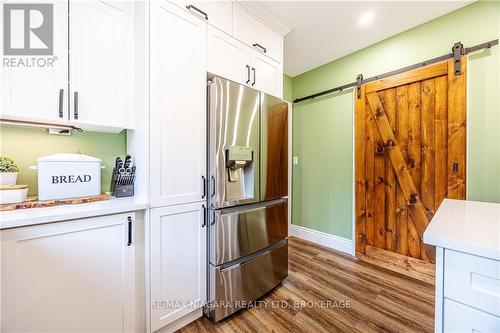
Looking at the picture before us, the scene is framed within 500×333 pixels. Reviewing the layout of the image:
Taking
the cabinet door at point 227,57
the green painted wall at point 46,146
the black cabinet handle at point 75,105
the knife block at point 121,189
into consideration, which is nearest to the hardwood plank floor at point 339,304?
the knife block at point 121,189

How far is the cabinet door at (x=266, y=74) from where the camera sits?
6.09 feet

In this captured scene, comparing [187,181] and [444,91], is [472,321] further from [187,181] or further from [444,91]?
[444,91]

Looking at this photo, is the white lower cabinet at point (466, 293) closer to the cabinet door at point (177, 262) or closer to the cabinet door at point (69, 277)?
the cabinet door at point (177, 262)

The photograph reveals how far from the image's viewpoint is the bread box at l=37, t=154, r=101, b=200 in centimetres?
121

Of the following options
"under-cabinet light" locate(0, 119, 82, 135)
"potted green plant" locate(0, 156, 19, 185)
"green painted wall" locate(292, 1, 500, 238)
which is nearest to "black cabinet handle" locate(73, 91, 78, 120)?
"under-cabinet light" locate(0, 119, 82, 135)

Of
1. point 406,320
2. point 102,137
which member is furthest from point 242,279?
point 102,137

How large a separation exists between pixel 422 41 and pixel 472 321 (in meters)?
2.49

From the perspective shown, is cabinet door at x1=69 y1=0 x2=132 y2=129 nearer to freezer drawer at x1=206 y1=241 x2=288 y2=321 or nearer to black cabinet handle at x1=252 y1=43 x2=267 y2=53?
black cabinet handle at x1=252 y1=43 x2=267 y2=53

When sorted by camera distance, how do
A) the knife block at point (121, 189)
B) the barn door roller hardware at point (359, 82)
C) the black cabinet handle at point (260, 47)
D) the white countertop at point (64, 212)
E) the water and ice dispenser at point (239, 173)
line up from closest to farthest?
the white countertop at point (64, 212) → the knife block at point (121, 189) → the water and ice dispenser at point (239, 173) → the black cabinet handle at point (260, 47) → the barn door roller hardware at point (359, 82)

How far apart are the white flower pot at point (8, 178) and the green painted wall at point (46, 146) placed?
0.49 feet

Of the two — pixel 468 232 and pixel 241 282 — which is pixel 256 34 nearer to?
pixel 468 232

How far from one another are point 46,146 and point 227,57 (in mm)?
1439

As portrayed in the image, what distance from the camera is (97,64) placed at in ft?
4.35

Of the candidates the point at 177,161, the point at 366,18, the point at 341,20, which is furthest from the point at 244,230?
the point at 366,18
